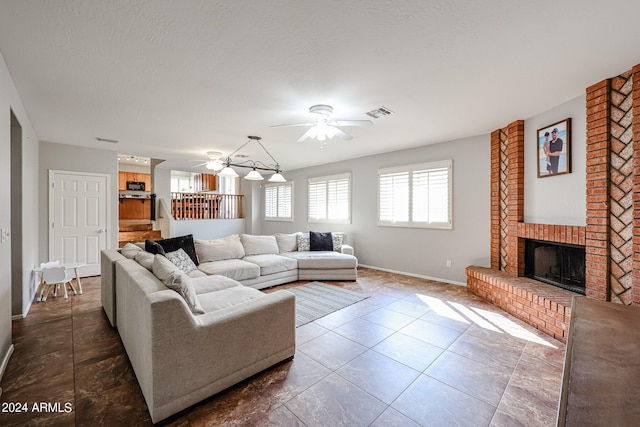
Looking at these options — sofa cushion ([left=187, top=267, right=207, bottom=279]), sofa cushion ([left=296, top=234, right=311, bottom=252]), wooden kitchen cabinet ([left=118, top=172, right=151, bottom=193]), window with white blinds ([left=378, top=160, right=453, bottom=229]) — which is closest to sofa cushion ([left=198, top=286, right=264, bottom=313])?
sofa cushion ([left=187, top=267, right=207, bottom=279])

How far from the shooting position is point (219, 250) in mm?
4801

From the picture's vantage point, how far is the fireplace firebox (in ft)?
10.7

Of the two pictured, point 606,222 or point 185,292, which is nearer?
point 185,292

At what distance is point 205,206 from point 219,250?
12.9 ft

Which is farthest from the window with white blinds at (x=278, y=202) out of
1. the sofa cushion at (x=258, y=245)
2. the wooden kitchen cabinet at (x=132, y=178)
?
the wooden kitchen cabinet at (x=132, y=178)

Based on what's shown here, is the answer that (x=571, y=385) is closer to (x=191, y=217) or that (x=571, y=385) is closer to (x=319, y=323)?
(x=319, y=323)

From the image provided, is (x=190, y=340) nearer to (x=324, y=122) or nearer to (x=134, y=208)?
(x=324, y=122)

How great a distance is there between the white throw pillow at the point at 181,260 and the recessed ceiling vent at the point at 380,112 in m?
3.24

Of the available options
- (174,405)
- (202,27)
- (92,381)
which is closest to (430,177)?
(202,27)

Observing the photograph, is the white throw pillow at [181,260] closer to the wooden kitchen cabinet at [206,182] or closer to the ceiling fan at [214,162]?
the ceiling fan at [214,162]

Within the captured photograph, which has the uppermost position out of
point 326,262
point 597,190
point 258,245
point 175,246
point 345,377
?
point 597,190

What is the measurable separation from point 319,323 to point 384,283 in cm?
205

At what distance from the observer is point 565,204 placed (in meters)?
3.34

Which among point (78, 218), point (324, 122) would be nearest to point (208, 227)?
point (78, 218)
